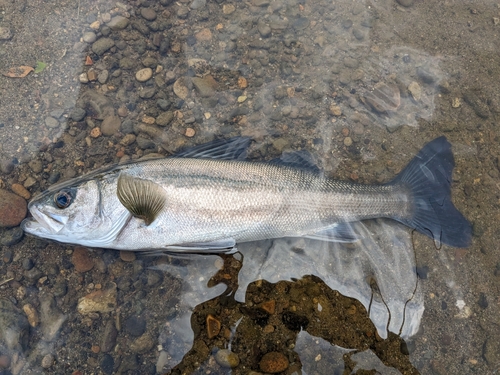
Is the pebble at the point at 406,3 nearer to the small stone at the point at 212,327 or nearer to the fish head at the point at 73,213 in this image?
the fish head at the point at 73,213

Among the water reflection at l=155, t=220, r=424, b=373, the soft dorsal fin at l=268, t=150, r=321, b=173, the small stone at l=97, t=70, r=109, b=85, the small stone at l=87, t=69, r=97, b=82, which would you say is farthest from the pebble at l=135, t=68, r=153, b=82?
the water reflection at l=155, t=220, r=424, b=373

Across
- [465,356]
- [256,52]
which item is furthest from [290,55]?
[465,356]

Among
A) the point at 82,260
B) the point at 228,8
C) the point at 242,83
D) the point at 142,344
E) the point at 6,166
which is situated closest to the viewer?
the point at 142,344

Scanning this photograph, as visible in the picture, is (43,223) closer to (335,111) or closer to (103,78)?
(103,78)

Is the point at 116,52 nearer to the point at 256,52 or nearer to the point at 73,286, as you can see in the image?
the point at 256,52

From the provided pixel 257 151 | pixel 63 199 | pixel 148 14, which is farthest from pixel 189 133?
pixel 148 14

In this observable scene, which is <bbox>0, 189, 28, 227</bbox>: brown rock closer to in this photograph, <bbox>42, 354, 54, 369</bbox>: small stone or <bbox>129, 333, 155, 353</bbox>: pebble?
<bbox>42, 354, 54, 369</bbox>: small stone

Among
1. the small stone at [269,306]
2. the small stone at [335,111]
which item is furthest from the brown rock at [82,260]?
the small stone at [335,111]
